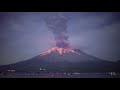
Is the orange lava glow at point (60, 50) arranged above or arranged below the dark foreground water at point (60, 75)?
above

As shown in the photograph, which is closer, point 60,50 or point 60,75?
point 60,75

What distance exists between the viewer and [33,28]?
6117 mm

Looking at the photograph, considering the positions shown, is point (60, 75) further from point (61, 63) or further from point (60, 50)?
point (60, 50)


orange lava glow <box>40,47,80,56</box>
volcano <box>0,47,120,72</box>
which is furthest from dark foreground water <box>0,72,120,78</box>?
orange lava glow <box>40,47,80,56</box>

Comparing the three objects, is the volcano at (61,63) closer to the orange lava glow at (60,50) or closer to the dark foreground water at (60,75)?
the orange lava glow at (60,50)

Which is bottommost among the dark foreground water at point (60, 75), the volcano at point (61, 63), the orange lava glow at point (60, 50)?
the dark foreground water at point (60, 75)

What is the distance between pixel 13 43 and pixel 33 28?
620 mm

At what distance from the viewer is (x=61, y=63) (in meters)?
Answer: 6.08

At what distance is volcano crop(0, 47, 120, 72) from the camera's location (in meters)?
6.05

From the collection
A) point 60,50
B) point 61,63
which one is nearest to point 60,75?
point 61,63

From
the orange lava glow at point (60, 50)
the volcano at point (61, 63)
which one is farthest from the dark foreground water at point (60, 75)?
the orange lava glow at point (60, 50)

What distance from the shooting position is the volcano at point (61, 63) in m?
6.05

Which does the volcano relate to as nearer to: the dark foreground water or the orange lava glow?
the orange lava glow
